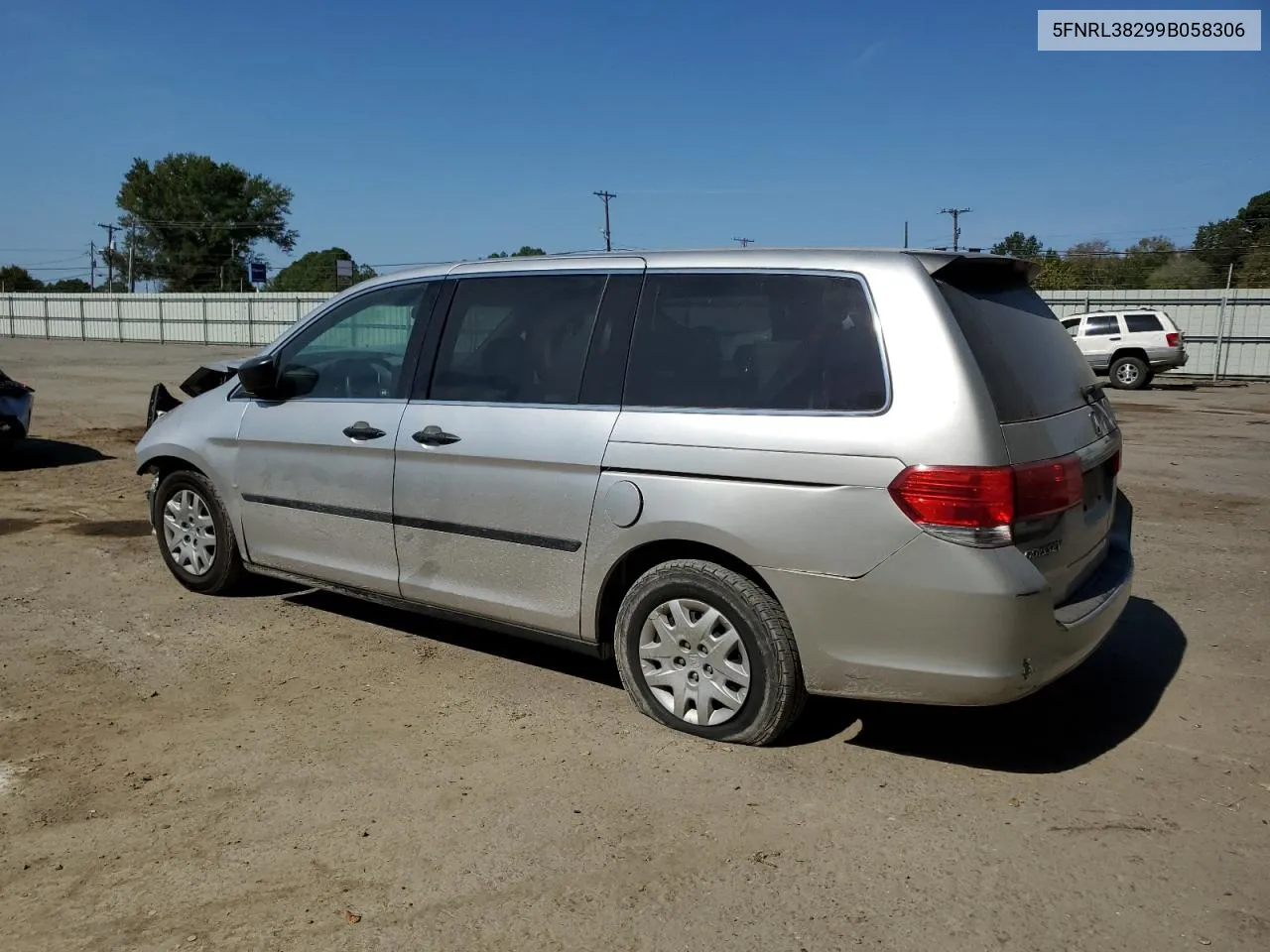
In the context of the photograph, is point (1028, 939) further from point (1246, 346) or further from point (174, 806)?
point (1246, 346)

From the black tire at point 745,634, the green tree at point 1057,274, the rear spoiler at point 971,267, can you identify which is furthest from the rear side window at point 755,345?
the green tree at point 1057,274

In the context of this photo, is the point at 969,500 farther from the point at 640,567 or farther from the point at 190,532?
the point at 190,532

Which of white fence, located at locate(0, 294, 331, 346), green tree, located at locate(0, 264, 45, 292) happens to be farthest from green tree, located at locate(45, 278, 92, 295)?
white fence, located at locate(0, 294, 331, 346)

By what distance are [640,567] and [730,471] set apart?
64 centimetres

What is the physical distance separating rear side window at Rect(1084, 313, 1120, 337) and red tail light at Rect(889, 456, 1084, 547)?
23683 mm

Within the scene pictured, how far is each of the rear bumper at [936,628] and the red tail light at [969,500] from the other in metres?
0.06

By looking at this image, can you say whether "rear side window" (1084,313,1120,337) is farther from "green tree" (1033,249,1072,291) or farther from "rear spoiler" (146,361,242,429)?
"rear spoiler" (146,361,242,429)

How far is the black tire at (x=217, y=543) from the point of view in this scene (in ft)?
18.4

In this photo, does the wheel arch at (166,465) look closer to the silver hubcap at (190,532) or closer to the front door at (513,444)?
the silver hubcap at (190,532)

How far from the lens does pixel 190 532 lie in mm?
5824

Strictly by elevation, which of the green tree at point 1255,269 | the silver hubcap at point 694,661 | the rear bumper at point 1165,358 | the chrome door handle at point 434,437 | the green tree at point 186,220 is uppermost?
the green tree at point 186,220

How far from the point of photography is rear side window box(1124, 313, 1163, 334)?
24.5 meters

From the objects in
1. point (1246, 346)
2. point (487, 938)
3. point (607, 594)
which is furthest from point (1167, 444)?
point (1246, 346)

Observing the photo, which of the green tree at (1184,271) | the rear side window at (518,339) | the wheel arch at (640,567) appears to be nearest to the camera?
the wheel arch at (640,567)
